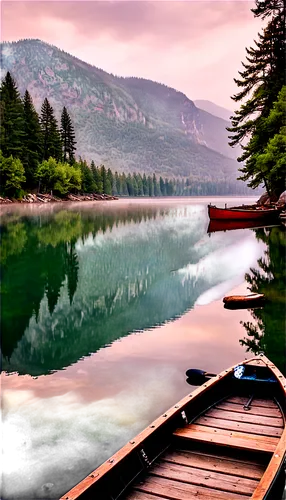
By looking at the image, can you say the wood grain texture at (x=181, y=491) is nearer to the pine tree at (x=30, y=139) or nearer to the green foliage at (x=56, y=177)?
the pine tree at (x=30, y=139)

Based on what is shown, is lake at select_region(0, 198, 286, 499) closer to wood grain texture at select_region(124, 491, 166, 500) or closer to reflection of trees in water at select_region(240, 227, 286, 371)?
reflection of trees in water at select_region(240, 227, 286, 371)

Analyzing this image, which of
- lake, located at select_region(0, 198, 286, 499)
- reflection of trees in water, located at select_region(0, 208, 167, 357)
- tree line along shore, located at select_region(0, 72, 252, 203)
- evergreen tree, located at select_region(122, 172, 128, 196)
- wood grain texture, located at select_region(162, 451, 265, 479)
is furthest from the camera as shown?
evergreen tree, located at select_region(122, 172, 128, 196)

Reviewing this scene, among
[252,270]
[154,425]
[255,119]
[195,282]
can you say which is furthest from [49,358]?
[255,119]

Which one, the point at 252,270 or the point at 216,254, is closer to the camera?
the point at 252,270

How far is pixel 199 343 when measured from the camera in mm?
12102

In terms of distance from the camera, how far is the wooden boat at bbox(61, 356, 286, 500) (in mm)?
4902

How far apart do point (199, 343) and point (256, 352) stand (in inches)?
60.7

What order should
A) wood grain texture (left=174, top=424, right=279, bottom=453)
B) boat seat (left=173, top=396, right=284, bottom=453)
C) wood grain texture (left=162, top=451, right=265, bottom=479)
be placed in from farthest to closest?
Result: boat seat (left=173, top=396, right=284, bottom=453)
wood grain texture (left=174, top=424, right=279, bottom=453)
wood grain texture (left=162, top=451, right=265, bottom=479)

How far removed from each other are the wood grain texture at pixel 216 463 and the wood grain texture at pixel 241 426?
69cm

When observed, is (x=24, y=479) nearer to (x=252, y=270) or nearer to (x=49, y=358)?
(x=49, y=358)

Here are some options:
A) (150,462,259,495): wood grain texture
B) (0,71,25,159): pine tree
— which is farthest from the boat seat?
(0,71,25,159): pine tree

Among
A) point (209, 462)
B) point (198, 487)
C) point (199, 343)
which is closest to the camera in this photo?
point (198, 487)

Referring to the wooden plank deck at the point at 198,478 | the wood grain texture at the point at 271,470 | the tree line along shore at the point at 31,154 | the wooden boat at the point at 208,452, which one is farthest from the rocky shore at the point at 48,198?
the wood grain texture at the point at 271,470

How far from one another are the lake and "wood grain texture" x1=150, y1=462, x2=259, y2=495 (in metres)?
1.38
